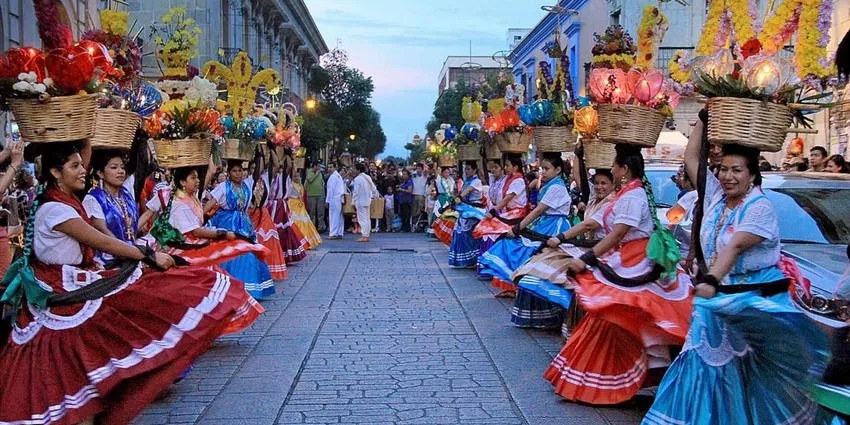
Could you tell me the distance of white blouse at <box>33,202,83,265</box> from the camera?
5.49 metres

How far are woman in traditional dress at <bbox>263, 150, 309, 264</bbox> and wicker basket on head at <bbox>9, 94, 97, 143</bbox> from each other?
10009mm

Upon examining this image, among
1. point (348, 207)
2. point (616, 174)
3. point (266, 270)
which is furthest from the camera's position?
point (348, 207)

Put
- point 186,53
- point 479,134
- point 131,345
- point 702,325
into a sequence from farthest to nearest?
point 479,134
point 186,53
point 131,345
point 702,325

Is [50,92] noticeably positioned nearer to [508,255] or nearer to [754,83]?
[754,83]

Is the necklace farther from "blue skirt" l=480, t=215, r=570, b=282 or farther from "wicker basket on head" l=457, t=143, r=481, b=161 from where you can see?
"wicker basket on head" l=457, t=143, r=481, b=161

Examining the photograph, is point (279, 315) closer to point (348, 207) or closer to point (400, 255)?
point (400, 255)

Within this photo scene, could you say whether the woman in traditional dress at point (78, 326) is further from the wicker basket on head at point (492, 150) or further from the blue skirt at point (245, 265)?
the wicker basket on head at point (492, 150)

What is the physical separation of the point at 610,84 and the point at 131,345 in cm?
394

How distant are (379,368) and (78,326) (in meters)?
3.18

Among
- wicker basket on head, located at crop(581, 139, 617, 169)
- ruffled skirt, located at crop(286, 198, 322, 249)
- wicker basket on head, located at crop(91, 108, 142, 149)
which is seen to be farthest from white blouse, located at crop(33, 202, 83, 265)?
ruffled skirt, located at crop(286, 198, 322, 249)

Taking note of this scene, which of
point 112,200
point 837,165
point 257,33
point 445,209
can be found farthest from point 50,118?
point 257,33

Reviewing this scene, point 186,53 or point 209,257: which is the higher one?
point 186,53

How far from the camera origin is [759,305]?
474 cm

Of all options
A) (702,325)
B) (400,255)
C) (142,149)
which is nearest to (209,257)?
(142,149)
